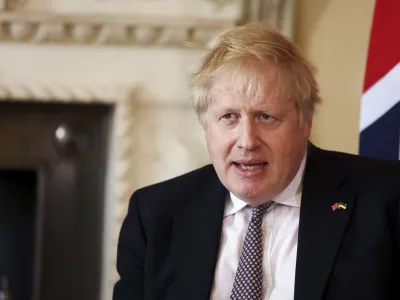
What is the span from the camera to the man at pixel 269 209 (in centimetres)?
120

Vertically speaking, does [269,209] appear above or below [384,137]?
below

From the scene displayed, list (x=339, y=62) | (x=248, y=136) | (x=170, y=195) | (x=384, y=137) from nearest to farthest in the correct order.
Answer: (x=248, y=136) < (x=170, y=195) < (x=384, y=137) < (x=339, y=62)

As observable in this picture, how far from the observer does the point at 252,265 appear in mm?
1250

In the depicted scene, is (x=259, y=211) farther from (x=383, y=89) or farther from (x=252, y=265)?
(x=383, y=89)

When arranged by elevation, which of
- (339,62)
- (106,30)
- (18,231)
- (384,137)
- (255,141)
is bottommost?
(18,231)

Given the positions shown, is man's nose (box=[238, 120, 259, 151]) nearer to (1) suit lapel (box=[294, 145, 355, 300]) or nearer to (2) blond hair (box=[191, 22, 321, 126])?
(2) blond hair (box=[191, 22, 321, 126])

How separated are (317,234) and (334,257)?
2.3 inches

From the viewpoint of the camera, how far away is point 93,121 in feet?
8.03

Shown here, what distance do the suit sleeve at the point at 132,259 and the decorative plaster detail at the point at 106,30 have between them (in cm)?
101

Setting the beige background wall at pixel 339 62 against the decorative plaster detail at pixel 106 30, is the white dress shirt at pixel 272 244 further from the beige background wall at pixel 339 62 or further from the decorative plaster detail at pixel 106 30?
the decorative plaster detail at pixel 106 30

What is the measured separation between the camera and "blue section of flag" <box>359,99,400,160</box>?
64.1 inches

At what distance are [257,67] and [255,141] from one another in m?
0.14

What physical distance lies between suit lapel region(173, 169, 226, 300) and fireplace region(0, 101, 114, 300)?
Answer: 3.62 ft

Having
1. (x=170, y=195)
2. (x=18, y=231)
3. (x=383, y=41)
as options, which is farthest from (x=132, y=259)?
(x=18, y=231)
